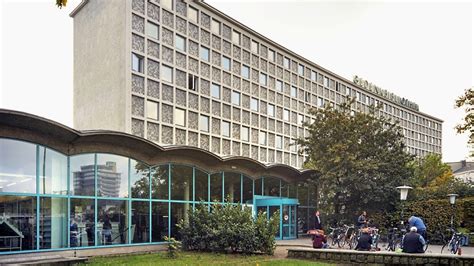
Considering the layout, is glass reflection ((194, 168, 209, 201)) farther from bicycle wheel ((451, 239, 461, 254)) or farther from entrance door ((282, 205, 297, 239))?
bicycle wheel ((451, 239, 461, 254))

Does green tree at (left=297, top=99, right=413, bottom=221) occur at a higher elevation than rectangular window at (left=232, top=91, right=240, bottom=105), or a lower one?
lower

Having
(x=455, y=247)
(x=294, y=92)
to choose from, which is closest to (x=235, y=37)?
(x=294, y=92)

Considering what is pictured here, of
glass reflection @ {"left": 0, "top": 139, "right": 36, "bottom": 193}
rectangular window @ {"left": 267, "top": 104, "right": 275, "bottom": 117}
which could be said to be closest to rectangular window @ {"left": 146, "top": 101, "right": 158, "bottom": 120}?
rectangular window @ {"left": 267, "top": 104, "right": 275, "bottom": 117}

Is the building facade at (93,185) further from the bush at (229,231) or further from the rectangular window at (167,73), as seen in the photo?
the rectangular window at (167,73)

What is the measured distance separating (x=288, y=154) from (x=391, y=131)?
29221 millimetres

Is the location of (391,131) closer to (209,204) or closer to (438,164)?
(209,204)

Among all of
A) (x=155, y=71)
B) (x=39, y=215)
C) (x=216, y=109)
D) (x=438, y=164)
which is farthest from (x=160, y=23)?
(x=438, y=164)

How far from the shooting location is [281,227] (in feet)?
102

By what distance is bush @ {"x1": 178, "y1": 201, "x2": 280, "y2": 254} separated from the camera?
20844 mm

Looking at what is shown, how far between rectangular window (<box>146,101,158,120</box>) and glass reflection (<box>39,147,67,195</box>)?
19.8 m

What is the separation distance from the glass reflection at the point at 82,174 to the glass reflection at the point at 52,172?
36cm

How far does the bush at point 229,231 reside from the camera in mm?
20844

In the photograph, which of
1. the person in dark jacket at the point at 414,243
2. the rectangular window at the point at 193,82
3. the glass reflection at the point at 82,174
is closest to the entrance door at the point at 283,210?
the glass reflection at the point at 82,174

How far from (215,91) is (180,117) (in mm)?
5875
